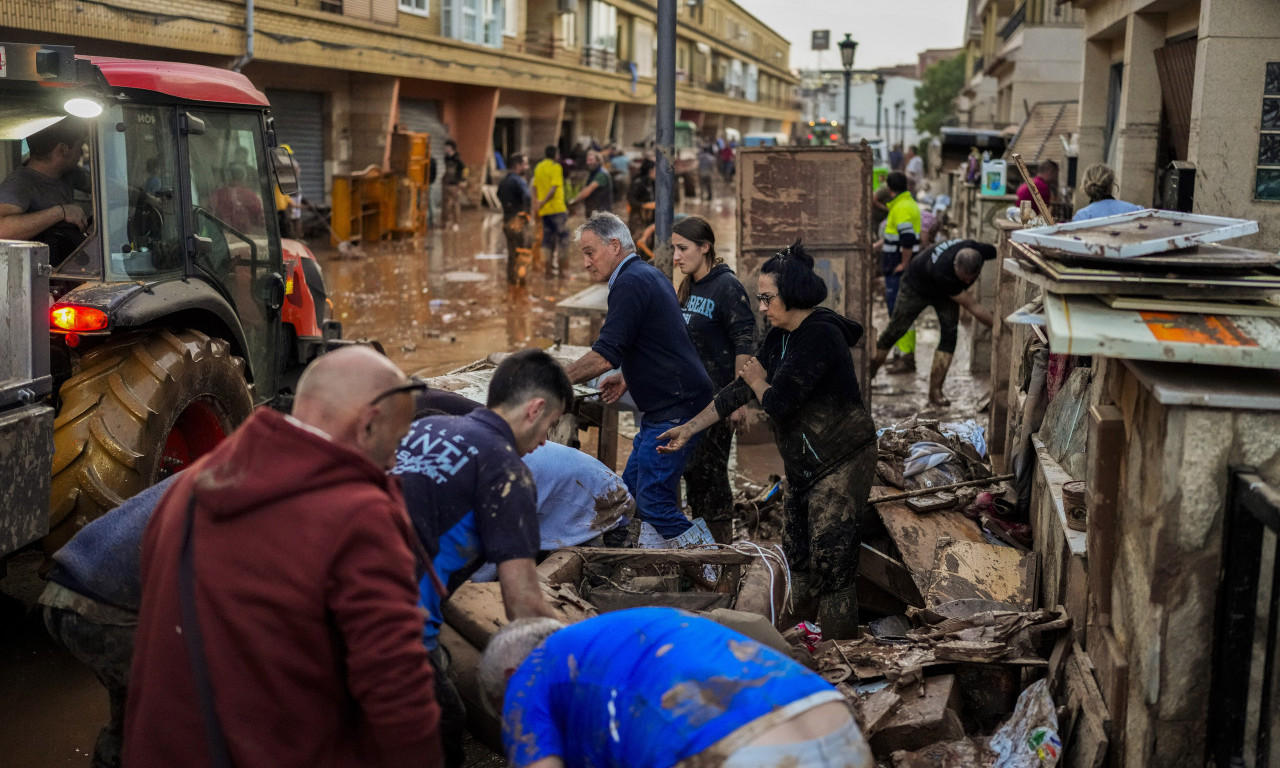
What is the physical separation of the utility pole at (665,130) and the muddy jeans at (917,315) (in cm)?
279

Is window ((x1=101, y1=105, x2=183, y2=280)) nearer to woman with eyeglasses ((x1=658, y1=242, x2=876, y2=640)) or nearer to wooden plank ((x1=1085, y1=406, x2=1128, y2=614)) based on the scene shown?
woman with eyeglasses ((x1=658, y1=242, x2=876, y2=640))

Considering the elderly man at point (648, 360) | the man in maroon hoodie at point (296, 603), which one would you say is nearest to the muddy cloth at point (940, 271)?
the elderly man at point (648, 360)

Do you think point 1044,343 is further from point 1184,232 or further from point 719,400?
point 1184,232

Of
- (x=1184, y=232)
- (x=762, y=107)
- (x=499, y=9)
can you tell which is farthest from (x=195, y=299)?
(x=762, y=107)

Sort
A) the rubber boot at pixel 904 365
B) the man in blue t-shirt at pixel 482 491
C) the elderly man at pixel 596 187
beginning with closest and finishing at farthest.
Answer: the man in blue t-shirt at pixel 482 491, the rubber boot at pixel 904 365, the elderly man at pixel 596 187

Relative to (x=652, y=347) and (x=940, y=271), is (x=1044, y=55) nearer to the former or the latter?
(x=940, y=271)

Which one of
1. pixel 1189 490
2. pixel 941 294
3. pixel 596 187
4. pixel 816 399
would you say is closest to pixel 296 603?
pixel 1189 490

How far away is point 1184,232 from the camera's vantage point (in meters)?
3.46

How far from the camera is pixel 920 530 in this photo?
5.56 meters

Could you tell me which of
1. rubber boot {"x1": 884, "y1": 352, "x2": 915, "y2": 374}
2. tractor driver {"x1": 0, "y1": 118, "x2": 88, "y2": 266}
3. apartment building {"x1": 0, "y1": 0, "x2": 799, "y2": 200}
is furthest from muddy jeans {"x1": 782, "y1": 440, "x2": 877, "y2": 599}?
apartment building {"x1": 0, "y1": 0, "x2": 799, "y2": 200}

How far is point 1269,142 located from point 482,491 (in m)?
7.53

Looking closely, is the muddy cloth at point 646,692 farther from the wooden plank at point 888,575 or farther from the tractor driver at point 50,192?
the tractor driver at point 50,192

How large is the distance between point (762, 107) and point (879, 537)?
67248mm

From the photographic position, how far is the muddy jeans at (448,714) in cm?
312
